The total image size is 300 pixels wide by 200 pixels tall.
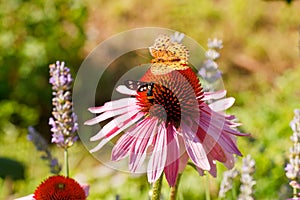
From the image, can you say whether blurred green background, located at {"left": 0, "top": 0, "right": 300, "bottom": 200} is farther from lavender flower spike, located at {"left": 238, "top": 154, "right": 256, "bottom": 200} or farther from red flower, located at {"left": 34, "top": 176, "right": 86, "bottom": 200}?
red flower, located at {"left": 34, "top": 176, "right": 86, "bottom": 200}

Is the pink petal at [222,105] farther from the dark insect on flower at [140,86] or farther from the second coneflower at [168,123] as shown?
the dark insect on flower at [140,86]

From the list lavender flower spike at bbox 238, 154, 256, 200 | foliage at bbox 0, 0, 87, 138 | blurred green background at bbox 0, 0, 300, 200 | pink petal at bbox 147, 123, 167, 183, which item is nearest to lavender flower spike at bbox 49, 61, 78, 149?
pink petal at bbox 147, 123, 167, 183

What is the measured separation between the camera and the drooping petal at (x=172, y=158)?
0.84m

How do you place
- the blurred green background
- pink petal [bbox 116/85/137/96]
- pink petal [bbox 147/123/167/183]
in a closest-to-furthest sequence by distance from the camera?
pink petal [bbox 147/123/167/183] < pink petal [bbox 116/85/137/96] < the blurred green background

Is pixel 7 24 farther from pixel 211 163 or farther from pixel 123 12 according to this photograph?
pixel 211 163

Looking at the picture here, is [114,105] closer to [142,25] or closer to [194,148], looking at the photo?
[194,148]

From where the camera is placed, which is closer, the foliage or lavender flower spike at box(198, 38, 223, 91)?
lavender flower spike at box(198, 38, 223, 91)

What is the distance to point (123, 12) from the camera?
3.85m

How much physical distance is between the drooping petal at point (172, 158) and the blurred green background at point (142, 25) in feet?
1.70

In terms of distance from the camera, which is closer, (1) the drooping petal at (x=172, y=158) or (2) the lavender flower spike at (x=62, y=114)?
(1) the drooping petal at (x=172, y=158)

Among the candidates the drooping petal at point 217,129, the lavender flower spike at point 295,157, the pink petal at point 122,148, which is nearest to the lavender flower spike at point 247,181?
the lavender flower spike at point 295,157

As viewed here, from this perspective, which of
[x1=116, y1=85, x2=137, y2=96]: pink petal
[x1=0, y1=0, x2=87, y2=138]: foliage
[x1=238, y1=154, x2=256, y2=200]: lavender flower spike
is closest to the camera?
[x1=116, y1=85, x2=137, y2=96]: pink petal

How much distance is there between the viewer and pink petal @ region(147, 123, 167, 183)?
0.83 m

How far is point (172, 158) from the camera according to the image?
86cm
